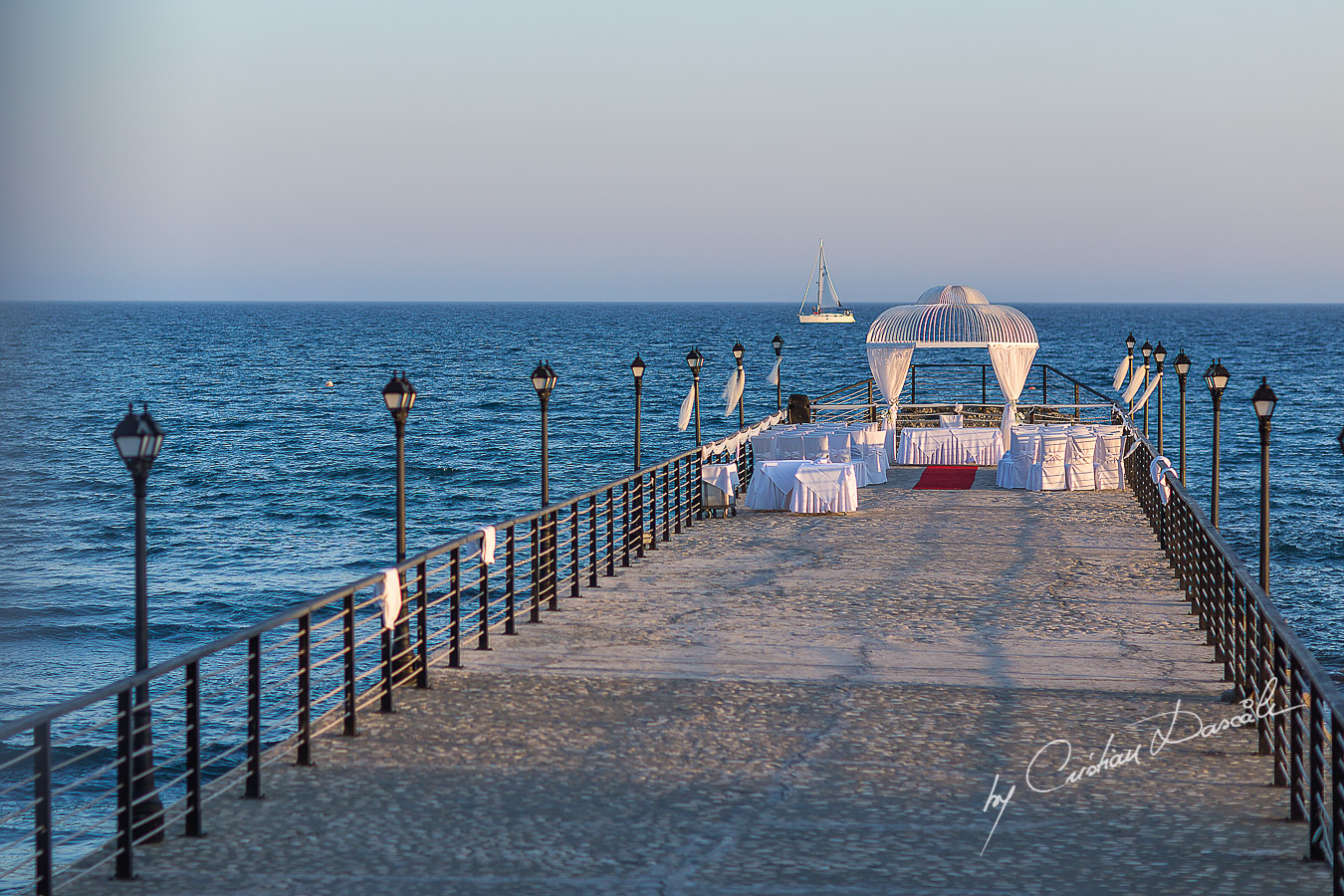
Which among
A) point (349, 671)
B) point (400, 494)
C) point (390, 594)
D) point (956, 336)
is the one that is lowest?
point (349, 671)

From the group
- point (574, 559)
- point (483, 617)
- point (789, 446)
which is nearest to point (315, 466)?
point (789, 446)

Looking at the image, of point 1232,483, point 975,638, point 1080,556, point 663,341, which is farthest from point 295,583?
point 663,341

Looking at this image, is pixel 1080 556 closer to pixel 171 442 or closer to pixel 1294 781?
pixel 1294 781

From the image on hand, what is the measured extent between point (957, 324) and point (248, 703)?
21100 mm

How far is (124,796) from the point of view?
571 centimetres

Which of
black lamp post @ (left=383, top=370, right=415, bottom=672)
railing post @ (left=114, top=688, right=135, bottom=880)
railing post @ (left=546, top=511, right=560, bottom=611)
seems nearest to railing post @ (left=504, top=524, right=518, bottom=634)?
railing post @ (left=546, top=511, right=560, bottom=611)

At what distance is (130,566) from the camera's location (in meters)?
30.0

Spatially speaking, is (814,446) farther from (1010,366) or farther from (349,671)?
(349,671)

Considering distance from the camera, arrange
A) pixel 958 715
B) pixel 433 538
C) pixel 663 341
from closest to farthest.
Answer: pixel 958 715, pixel 433 538, pixel 663 341

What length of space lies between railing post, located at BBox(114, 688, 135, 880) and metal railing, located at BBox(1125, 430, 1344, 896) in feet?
16.1

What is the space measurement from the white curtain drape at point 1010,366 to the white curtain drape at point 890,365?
1820 millimetres

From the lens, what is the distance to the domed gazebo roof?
25.9 m

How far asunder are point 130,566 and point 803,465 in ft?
60.5

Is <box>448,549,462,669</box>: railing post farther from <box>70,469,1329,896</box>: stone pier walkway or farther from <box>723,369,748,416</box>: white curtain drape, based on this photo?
<box>723,369,748,416</box>: white curtain drape
